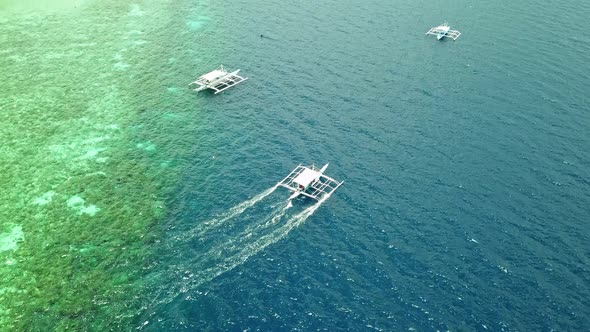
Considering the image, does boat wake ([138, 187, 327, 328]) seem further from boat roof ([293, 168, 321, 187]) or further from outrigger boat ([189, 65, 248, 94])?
outrigger boat ([189, 65, 248, 94])

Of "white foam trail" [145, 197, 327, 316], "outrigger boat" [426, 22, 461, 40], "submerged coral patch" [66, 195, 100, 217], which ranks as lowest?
"submerged coral patch" [66, 195, 100, 217]

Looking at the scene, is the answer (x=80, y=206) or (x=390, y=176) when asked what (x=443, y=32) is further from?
(x=80, y=206)

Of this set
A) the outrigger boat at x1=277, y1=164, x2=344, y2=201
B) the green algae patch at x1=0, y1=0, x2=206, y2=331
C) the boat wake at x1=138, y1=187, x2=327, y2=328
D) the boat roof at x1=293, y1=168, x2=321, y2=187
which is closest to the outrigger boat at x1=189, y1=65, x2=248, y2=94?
the green algae patch at x1=0, y1=0, x2=206, y2=331

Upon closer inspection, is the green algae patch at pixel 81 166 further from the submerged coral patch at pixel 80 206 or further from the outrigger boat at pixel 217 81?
the outrigger boat at pixel 217 81

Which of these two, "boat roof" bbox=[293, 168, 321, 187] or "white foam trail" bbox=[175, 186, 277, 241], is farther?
"boat roof" bbox=[293, 168, 321, 187]

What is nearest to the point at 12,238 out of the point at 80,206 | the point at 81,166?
the point at 80,206

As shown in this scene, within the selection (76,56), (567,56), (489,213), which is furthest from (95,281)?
(567,56)

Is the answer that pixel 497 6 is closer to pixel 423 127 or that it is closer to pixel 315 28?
pixel 315 28
